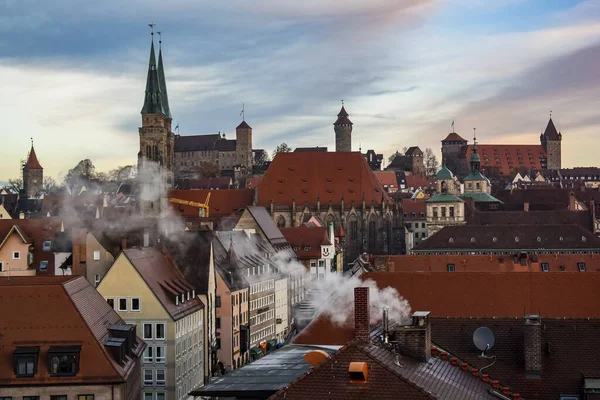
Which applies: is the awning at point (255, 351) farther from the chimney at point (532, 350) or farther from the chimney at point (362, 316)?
the chimney at point (362, 316)

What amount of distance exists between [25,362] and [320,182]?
119 metres

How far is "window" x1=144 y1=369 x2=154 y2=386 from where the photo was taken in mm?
61188

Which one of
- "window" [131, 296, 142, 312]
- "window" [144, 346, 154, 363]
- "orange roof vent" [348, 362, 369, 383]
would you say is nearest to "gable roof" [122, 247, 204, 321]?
"window" [131, 296, 142, 312]

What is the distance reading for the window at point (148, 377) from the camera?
6119cm

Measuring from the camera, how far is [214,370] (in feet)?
238

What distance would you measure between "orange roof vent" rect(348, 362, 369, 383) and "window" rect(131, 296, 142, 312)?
38.0m

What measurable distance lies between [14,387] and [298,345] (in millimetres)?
12427

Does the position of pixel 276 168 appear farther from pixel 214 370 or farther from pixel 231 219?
pixel 214 370

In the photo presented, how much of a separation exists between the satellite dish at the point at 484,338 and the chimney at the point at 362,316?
9.79 meters

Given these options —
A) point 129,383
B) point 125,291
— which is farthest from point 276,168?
point 129,383

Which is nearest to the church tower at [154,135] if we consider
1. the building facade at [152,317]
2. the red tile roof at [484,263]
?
the red tile roof at [484,263]

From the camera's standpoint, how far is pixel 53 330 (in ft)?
148

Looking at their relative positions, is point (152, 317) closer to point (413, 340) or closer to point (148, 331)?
point (148, 331)

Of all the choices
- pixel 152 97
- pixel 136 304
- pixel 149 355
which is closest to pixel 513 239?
pixel 152 97
